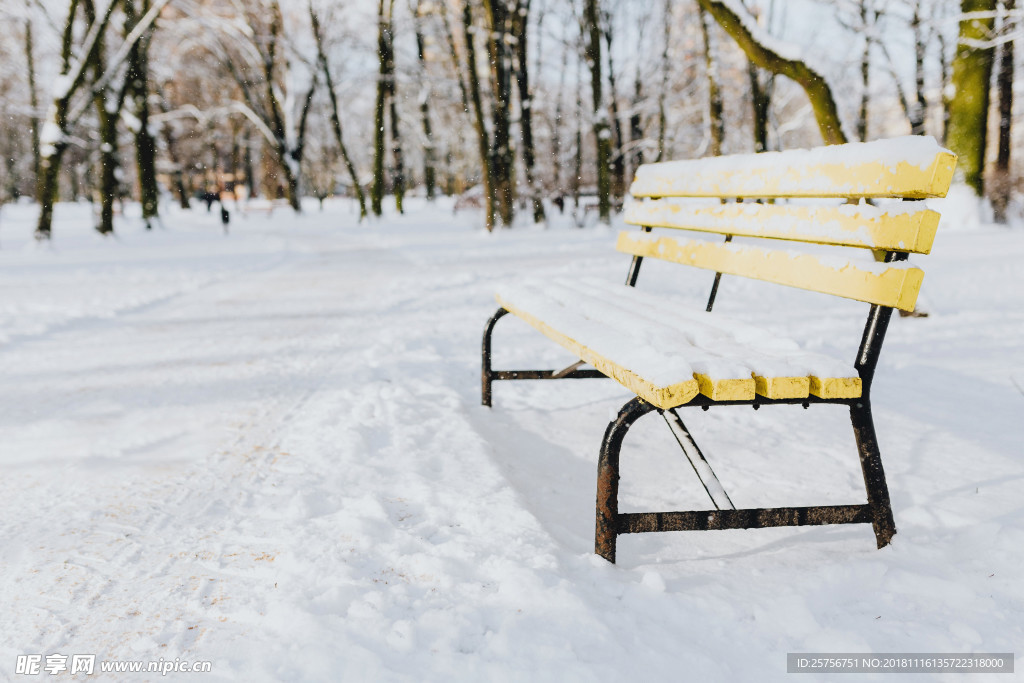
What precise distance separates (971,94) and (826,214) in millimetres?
11192

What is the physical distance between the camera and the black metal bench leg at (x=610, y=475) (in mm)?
1781

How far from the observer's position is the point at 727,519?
189 cm

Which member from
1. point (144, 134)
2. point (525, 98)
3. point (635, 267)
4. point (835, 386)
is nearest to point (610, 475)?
point (835, 386)

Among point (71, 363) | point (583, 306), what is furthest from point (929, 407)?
point (71, 363)

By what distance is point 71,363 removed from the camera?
4348mm

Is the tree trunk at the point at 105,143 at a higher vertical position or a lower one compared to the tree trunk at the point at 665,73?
lower

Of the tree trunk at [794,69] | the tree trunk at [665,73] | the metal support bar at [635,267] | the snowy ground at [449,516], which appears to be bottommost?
the snowy ground at [449,516]

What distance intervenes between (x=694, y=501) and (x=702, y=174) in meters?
1.43

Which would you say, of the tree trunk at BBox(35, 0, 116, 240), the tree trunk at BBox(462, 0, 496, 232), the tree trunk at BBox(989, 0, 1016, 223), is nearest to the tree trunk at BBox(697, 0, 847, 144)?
the tree trunk at BBox(989, 0, 1016, 223)

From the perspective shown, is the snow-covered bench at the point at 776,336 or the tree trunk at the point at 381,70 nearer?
the snow-covered bench at the point at 776,336

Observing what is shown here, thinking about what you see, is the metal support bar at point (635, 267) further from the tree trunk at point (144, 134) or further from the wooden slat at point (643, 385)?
the tree trunk at point (144, 134)

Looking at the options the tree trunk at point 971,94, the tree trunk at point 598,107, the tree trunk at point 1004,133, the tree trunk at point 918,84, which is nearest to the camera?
the tree trunk at point 971,94

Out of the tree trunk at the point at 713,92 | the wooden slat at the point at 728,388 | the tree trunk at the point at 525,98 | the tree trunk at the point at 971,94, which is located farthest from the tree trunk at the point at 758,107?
the wooden slat at the point at 728,388

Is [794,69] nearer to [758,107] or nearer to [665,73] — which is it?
[758,107]
